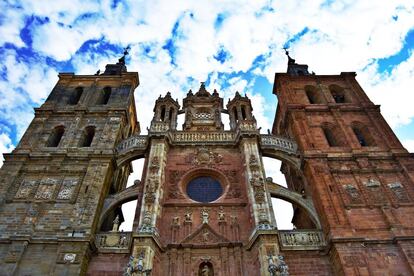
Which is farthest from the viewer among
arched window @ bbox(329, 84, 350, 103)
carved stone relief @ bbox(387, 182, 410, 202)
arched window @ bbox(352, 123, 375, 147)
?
arched window @ bbox(329, 84, 350, 103)

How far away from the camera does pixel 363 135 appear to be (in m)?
21.3

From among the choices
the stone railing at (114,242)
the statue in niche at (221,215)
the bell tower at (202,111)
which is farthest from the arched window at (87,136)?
the statue in niche at (221,215)

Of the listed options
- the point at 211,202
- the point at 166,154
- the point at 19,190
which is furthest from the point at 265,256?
the point at 19,190

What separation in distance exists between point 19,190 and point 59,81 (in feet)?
37.2

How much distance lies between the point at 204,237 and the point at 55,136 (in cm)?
1213

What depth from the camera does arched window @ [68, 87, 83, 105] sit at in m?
24.3

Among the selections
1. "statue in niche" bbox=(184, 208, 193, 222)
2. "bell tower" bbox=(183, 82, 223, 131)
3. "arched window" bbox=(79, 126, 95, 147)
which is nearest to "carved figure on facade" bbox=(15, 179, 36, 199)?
"arched window" bbox=(79, 126, 95, 147)

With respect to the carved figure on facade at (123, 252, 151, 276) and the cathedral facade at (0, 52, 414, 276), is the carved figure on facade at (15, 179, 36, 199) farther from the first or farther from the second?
the carved figure on facade at (123, 252, 151, 276)

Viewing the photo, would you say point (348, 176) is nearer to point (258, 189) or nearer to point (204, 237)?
point (258, 189)

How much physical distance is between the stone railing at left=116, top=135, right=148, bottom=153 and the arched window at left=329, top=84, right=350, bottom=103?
13996mm

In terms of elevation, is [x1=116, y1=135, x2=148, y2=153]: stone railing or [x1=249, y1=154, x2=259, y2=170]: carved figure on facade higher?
[x1=116, y1=135, x2=148, y2=153]: stone railing

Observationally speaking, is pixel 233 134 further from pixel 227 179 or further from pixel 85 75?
pixel 85 75

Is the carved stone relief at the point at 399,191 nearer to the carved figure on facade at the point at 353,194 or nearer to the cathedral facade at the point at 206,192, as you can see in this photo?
the cathedral facade at the point at 206,192

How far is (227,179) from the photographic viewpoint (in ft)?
58.8
